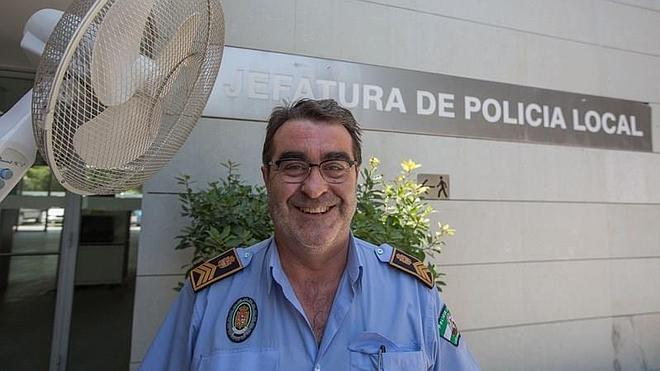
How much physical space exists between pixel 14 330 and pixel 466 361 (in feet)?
15.4

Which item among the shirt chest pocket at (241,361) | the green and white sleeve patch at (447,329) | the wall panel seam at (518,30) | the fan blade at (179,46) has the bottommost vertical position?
the shirt chest pocket at (241,361)

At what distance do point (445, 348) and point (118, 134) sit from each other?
1.07 m

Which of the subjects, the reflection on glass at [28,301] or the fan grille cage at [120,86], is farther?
the reflection on glass at [28,301]

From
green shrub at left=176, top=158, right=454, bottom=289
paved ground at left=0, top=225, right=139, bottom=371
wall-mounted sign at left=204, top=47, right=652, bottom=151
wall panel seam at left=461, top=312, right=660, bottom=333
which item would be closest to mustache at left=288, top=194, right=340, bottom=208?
green shrub at left=176, top=158, right=454, bottom=289

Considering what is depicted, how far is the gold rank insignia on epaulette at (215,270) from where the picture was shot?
3.42ft

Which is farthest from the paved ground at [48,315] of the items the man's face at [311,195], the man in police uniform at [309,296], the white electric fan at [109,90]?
the man's face at [311,195]

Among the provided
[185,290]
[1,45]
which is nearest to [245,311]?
[185,290]

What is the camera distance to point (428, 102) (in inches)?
112

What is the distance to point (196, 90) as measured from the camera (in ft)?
3.54

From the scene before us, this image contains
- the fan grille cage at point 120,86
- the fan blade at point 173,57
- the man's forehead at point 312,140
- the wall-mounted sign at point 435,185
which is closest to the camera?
the fan grille cage at point 120,86

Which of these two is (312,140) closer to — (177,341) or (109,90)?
(109,90)

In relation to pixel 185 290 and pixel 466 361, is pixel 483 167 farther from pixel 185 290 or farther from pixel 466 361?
pixel 185 290

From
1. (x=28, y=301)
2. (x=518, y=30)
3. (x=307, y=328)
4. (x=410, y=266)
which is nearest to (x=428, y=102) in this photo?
(x=518, y=30)

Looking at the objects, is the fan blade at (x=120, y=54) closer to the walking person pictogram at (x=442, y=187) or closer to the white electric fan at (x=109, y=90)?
the white electric fan at (x=109, y=90)
